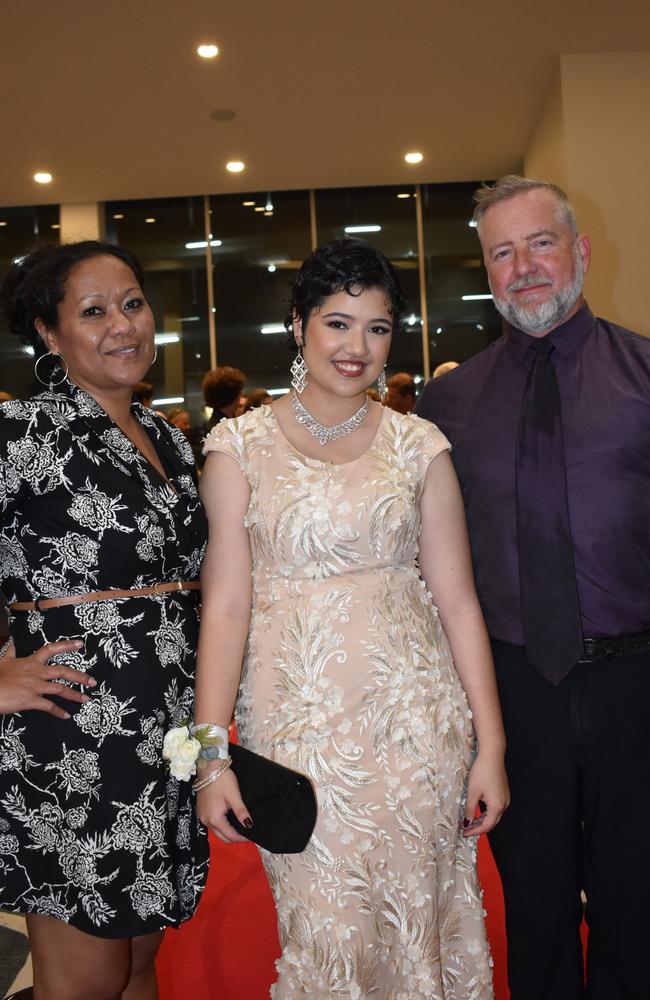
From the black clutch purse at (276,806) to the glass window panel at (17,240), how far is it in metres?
9.04

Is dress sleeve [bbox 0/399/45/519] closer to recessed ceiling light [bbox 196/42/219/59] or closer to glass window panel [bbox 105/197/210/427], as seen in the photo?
recessed ceiling light [bbox 196/42/219/59]

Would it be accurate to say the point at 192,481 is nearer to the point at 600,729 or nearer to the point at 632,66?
the point at 600,729

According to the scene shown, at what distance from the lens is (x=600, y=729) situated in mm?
1930

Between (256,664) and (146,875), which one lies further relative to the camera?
(256,664)

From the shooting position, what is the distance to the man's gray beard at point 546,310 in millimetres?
2088

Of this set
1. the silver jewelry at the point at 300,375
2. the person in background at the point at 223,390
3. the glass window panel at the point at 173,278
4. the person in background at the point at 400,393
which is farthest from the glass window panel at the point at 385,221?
the silver jewelry at the point at 300,375

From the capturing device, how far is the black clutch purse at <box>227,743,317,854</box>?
161 cm

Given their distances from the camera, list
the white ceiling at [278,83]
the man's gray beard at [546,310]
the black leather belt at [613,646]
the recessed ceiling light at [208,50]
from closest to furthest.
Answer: the black leather belt at [613,646] < the man's gray beard at [546,310] < the white ceiling at [278,83] < the recessed ceiling light at [208,50]

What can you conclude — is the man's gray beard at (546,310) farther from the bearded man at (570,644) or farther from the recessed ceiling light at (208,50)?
the recessed ceiling light at (208,50)

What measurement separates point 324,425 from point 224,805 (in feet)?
2.59

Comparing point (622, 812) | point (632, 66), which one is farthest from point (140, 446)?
point (632, 66)

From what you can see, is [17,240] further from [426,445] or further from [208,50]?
[426,445]

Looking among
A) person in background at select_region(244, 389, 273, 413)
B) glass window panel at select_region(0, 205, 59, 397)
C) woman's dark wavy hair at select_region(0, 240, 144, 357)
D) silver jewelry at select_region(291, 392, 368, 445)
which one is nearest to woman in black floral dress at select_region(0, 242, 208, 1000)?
woman's dark wavy hair at select_region(0, 240, 144, 357)

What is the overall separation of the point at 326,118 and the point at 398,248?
2.63 metres
